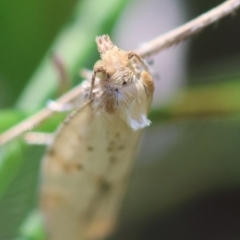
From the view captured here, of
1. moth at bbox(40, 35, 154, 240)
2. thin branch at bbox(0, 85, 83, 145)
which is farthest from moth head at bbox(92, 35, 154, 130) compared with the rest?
thin branch at bbox(0, 85, 83, 145)

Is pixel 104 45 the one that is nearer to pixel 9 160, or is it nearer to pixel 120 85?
pixel 120 85

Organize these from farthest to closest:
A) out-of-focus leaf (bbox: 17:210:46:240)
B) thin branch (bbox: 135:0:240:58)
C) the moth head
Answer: out-of-focus leaf (bbox: 17:210:46:240) → thin branch (bbox: 135:0:240:58) → the moth head

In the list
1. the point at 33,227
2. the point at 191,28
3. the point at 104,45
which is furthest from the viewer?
the point at 33,227

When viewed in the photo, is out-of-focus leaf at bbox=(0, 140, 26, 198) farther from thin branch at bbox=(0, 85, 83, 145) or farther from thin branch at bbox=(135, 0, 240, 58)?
thin branch at bbox=(135, 0, 240, 58)

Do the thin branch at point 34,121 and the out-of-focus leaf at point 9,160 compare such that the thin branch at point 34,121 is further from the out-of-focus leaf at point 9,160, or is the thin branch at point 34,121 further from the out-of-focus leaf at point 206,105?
the out-of-focus leaf at point 206,105

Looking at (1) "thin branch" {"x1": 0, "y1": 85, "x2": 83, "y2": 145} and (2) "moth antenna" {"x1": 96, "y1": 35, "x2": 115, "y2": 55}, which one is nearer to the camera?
(2) "moth antenna" {"x1": 96, "y1": 35, "x2": 115, "y2": 55}

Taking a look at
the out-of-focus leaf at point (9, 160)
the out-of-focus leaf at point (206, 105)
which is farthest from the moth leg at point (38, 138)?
the out-of-focus leaf at point (206, 105)

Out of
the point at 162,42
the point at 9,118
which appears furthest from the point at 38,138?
the point at 162,42
